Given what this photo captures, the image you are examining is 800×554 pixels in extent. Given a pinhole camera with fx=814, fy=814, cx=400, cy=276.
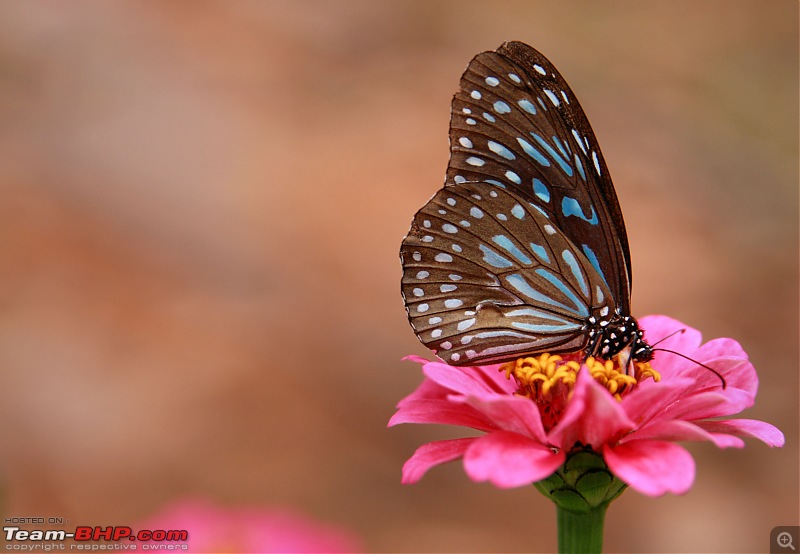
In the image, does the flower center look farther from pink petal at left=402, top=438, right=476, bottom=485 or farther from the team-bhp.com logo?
the team-bhp.com logo

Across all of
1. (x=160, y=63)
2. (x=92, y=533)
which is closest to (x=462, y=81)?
(x=92, y=533)

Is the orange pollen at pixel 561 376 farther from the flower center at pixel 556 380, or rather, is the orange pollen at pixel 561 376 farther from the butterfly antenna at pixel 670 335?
the butterfly antenna at pixel 670 335

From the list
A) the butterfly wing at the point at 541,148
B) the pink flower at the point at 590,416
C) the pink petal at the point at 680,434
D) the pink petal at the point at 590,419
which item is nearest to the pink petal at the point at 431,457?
the pink flower at the point at 590,416

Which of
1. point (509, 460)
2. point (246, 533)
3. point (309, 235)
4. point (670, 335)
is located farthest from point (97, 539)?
point (309, 235)

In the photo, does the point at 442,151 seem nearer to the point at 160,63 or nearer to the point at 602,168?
the point at 160,63

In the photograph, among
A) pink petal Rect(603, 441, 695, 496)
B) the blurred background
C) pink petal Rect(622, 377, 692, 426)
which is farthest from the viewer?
the blurred background

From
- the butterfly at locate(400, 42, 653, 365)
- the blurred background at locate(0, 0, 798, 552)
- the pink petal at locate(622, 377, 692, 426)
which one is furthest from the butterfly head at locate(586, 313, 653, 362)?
the blurred background at locate(0, 0, 798, 552)
